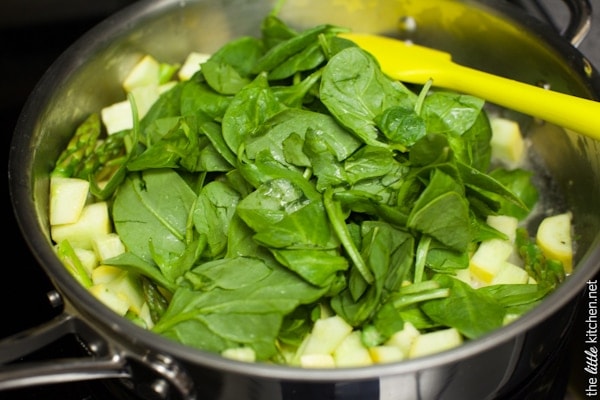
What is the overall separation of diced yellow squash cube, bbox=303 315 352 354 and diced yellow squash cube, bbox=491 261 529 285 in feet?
0.97

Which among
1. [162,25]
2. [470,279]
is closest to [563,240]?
[470,279]

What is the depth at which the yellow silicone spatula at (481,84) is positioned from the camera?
120 centimetres

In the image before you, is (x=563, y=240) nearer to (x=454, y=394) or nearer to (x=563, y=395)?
(x=563, y=395)

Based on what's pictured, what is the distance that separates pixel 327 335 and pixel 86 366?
0.33 meters

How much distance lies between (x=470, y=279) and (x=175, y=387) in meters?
0.52

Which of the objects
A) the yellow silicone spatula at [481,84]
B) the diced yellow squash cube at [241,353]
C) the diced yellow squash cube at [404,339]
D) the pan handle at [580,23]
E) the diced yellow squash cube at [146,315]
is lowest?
the diced yellow squash cube at [146,315]

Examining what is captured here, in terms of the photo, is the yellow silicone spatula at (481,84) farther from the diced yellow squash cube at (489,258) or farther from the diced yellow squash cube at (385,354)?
the diced yellow squash cube at (385,354)

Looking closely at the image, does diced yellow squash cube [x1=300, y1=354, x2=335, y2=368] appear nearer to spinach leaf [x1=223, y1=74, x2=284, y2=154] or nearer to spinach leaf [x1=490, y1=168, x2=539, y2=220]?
spinach leaf [x1=223, y1=74, x2=284, y2=154]

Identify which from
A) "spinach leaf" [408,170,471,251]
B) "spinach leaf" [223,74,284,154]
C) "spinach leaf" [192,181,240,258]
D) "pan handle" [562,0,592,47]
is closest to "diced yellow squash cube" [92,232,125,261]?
"spinach leaf" [192,181,240,258]

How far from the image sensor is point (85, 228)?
1.25 meters

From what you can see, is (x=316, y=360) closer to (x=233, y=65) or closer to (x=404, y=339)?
(x=404, y=339)

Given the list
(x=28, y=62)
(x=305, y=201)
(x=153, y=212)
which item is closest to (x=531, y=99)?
(x=305, y=201)

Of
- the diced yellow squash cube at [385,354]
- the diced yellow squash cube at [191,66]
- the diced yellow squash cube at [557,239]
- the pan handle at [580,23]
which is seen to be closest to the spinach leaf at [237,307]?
the diced yellow squash cube at [385,354]

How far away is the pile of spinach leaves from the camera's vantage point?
1053 millimetres
